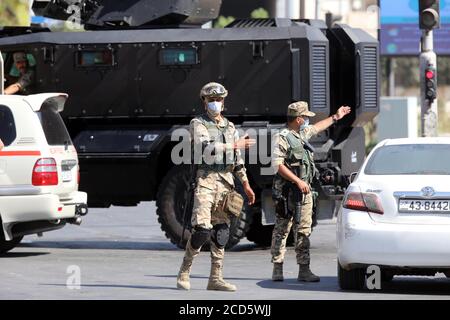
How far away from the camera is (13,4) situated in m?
49.0

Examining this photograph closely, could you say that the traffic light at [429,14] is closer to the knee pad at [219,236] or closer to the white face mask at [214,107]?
the white face mask at [214,107]

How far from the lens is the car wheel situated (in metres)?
12.9

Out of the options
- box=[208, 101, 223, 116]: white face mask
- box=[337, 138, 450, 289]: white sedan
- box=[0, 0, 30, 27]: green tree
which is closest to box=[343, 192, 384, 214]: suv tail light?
box=[337, 138, 450, 289]: white sedan

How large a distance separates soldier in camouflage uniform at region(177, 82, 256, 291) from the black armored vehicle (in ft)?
15.9

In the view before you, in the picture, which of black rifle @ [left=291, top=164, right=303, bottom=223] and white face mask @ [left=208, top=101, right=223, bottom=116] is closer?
white face mask @ [left=208, top=101, right=223, bottom=116]

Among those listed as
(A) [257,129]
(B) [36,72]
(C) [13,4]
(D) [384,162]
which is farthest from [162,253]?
(C) [13,4]

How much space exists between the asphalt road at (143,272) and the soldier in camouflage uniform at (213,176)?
1.28 ft

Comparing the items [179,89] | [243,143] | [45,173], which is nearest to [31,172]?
[45,173]

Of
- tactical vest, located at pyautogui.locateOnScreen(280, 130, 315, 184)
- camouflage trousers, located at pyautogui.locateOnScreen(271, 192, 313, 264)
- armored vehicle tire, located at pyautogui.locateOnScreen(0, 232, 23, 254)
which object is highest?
tactical vest, located at pyautogui.locateOnScreen(280, 130, 315, 184)

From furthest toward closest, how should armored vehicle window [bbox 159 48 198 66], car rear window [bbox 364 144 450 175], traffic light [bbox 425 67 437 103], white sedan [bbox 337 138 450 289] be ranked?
traffic light [bbox 425 67 437 103] < armored vehicle window [bbox 159 48 198 66] < car rear window [bbox 364 144 450 175] < white sedan [bbox 337 138 450 289]

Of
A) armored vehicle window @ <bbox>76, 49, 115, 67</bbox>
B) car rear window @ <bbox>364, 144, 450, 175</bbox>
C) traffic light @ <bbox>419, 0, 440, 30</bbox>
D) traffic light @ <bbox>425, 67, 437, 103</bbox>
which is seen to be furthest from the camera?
traffic light @ <bbox>425, 67, 437, 103</bbox>

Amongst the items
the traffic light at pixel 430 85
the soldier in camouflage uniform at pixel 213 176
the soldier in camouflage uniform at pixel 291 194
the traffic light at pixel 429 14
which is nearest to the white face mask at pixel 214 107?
the soldier in camouflage uniform at pixel 213 176

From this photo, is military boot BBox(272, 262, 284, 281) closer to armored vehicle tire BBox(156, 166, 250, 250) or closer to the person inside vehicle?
armored vehicle tire BBox(156, 166, 250, 250)

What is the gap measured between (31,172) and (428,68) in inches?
348
